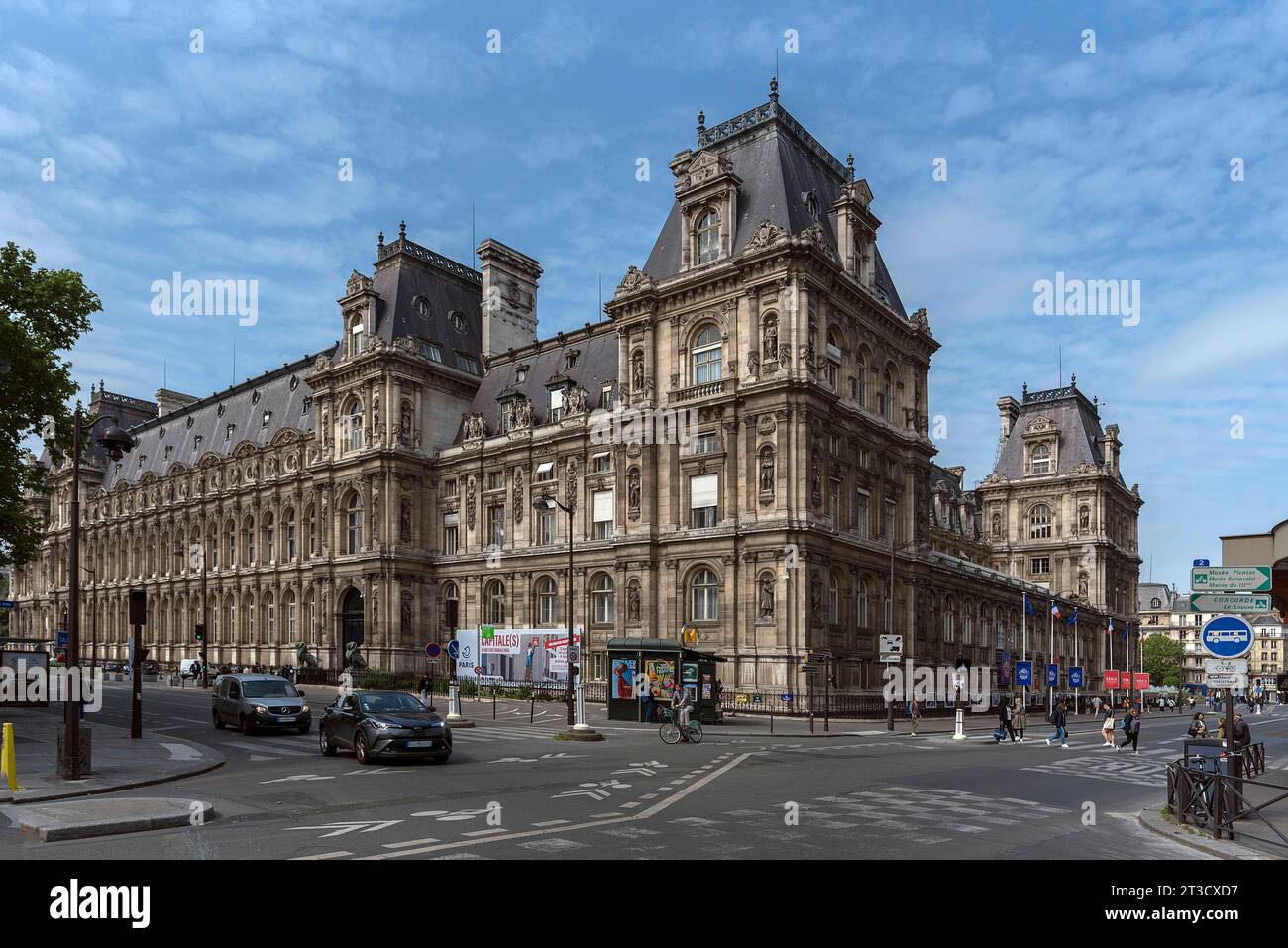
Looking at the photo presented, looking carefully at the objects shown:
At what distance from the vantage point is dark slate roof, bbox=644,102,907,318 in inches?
1923

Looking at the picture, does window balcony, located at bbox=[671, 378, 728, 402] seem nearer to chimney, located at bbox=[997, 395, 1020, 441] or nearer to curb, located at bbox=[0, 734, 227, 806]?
curb, located at bbox=[0, 734, 227, 806]

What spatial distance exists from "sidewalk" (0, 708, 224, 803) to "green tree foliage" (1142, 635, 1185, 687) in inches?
6063

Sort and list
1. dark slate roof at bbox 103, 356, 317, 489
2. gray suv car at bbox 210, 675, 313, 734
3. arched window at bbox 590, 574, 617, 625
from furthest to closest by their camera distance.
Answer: dark slate roof at bbox 103, 356, 317, 489, arched window at bbox 590, 574, 617, 625, gray suv car at bbox 210, 675, 313, 734

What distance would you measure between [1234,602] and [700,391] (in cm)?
3533

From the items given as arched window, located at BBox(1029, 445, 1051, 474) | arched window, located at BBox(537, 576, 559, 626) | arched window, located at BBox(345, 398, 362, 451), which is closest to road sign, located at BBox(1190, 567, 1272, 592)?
arched window, located at BBox(537, 576, 559, 626)

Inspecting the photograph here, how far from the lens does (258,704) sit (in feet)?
97.0

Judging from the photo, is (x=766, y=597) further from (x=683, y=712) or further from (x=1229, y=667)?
(x=1229, y=667)

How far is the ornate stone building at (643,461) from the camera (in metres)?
45.9

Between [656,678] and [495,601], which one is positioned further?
[495,601]

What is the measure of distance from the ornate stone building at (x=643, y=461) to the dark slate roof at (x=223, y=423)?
16.9 inches

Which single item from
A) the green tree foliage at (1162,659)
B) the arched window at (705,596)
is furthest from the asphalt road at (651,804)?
the green tree foliage at (1162,659)

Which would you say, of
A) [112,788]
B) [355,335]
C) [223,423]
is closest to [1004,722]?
[112,788]

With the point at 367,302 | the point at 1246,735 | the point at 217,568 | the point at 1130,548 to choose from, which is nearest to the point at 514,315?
the point at 367,302

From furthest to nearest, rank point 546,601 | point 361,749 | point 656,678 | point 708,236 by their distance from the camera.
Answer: point 546,601
point 708,236
point 656,678
point 361,749
